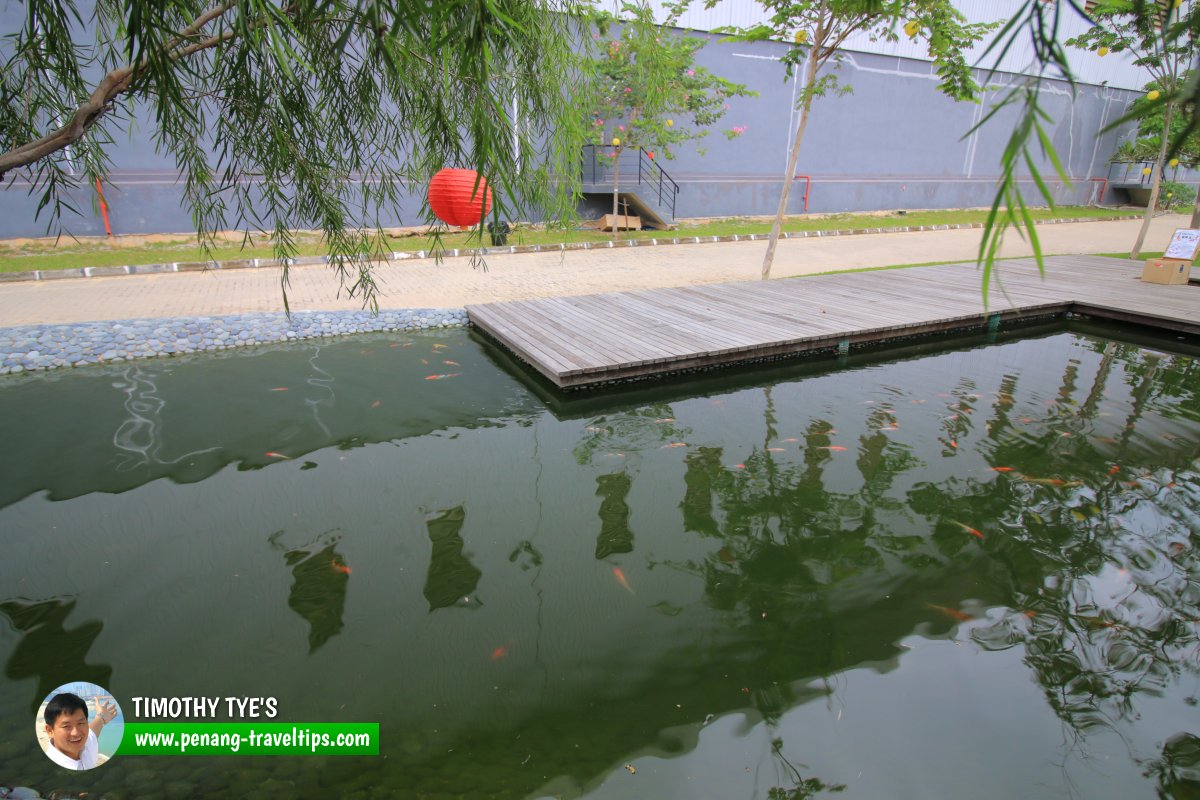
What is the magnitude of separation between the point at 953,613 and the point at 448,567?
2.71 m

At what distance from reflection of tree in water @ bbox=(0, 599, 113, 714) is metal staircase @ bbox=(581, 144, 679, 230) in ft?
45.4

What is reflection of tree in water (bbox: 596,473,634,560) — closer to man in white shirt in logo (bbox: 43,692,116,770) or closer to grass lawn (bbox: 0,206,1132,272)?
man in white shirt in logo (bbox: 43,692,116,770)

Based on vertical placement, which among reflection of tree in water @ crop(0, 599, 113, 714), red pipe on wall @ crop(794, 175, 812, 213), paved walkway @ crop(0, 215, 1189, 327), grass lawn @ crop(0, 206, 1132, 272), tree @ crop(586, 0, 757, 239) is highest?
tree @ crop(586, 0, 757, 239)

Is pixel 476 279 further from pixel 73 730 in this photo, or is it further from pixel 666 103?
pixel 73 730

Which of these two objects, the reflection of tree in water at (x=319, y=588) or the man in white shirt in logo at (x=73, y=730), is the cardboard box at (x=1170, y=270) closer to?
the reflection of tree in water at (x=319, y=588)

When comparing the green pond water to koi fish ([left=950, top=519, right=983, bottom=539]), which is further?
koi fish ([left=950, top=519, right=983, bottom=539])

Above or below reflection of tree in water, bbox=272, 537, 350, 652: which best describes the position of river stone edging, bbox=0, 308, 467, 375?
above

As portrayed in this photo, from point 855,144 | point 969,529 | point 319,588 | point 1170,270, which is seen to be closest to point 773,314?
point 969,529

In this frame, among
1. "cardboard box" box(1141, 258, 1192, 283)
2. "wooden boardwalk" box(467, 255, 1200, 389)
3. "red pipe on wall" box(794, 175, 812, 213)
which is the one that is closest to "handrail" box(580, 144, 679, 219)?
"red pipe on wall" box(794, 175, 812, 213)

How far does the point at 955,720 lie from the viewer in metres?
2.86

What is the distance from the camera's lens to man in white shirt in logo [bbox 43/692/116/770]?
2652 millimetres

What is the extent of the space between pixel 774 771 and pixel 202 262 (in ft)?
36.2

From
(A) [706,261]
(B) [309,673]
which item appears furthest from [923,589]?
(A) [706,261]

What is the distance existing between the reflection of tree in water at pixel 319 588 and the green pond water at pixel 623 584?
20 mm
